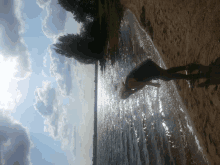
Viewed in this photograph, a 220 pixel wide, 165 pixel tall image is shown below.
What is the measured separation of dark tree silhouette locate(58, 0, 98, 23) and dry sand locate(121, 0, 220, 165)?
10.0m

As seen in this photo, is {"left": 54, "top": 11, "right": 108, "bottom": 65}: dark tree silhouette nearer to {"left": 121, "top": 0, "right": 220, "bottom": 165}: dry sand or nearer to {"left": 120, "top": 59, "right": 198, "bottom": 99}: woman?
{"left": 120, "top": 59, "right": 198, "bottom": 99}: woman

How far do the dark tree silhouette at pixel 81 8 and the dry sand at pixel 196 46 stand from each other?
32.8 ft

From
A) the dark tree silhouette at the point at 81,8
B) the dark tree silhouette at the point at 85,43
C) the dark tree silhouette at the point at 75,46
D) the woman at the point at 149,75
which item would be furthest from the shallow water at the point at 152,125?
the dark tree silhouette at the point at 81,8

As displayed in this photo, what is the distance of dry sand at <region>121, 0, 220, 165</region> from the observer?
4.69 feet

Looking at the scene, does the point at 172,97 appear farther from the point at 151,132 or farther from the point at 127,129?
the point at 127,129

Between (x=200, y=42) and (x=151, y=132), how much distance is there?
1819 millimetres

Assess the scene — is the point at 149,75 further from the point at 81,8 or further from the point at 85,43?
the point at 81,8

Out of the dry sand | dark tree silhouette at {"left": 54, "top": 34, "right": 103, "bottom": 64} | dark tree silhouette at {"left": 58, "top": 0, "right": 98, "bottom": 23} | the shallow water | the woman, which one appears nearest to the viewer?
the dry sand

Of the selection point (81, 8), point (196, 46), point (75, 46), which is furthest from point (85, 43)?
point (196, 46)

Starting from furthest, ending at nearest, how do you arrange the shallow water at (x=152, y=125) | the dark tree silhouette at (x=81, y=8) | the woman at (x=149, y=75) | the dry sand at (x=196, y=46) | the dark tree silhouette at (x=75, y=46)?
the dark tree silhouette at (x=75, y=46) → the dark tree silhouette at (x=81, y=8) → the woman at (x=149, y=75) → the shallow water at (x=152, y=125) → the dry sand at (x=196, y=46)

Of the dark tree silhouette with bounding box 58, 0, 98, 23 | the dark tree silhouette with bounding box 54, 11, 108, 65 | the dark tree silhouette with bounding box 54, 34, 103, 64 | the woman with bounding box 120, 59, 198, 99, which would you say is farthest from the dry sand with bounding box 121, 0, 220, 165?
the dark tree silhouette with bounding box 58, 0, 98, 23

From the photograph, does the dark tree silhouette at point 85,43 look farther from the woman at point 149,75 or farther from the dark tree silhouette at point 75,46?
the woman at point 149,75

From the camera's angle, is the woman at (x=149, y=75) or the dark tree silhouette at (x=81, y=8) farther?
the dark tree silhouette at (x=81, y=8)

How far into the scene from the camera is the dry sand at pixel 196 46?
1429 mm
